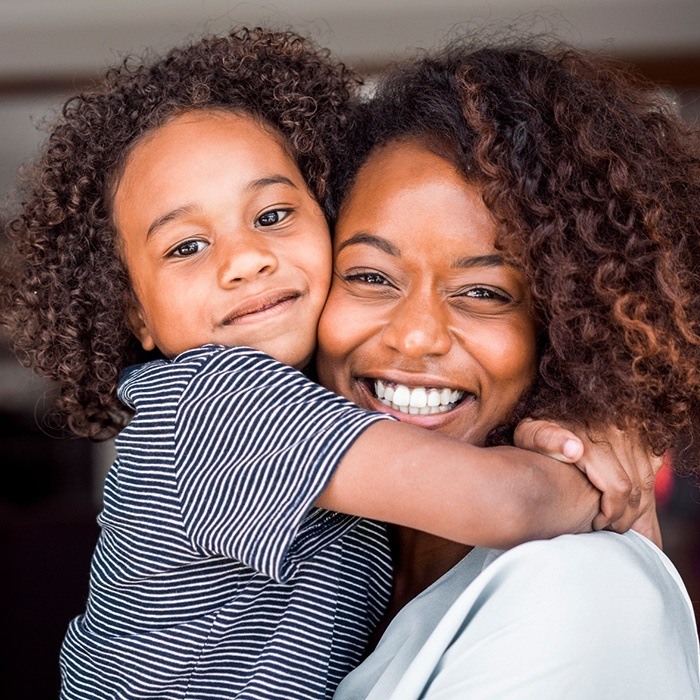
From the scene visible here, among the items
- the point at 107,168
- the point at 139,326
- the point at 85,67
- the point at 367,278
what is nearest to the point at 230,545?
the point at 367,278

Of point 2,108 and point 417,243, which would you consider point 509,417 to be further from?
point 2,108

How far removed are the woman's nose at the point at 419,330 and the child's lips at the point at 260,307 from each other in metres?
0.20

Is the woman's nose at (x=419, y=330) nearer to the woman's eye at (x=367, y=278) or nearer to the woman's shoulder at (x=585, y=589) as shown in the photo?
the woman's eye at (x=367, y=278)

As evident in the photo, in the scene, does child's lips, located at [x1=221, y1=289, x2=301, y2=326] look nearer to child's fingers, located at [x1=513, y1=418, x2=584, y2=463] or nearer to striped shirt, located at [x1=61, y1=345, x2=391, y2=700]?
striped shirt, located at [x1=61, y1=345, x2=391, y2=700]

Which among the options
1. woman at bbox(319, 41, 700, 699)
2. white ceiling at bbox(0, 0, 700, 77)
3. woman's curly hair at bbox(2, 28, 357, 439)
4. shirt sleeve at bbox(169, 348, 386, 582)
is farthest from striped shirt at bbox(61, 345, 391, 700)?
white ceiling at bbox(0, 0, 700, 77)

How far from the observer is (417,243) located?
1.61 meters

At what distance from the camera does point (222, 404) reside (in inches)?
56.5

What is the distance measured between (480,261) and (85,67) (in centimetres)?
332

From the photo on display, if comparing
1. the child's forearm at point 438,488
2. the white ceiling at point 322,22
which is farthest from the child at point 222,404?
the white ceiling at point 322,22

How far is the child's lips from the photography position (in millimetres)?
1691

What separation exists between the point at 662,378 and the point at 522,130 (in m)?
0.48

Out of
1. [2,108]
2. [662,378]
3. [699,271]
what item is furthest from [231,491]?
[2,108]

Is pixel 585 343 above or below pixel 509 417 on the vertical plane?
above

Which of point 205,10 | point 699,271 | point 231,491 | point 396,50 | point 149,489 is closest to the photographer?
point 231,491
